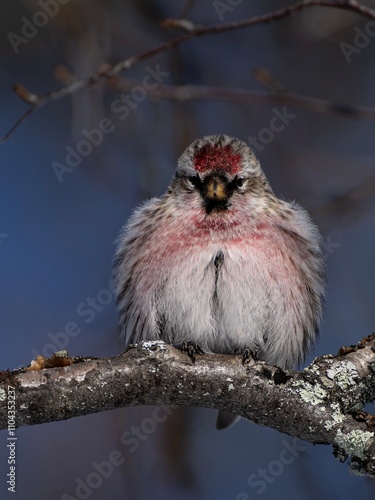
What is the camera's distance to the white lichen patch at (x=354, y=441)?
2533 mm

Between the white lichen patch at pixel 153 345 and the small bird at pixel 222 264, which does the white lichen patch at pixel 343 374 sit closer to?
the small bird at pixel 222 264

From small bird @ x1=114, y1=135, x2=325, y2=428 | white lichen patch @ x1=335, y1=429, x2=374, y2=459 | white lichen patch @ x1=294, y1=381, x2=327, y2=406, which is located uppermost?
small bird @ x1=114, y1=135, x2=325, y2=428

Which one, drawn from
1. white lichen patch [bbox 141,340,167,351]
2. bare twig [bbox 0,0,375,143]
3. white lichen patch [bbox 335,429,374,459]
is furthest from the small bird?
bare twig [bbox 0,0,375,143]

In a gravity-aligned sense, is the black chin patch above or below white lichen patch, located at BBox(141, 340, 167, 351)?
above

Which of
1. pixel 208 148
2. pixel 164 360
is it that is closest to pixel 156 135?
pixel 208 148

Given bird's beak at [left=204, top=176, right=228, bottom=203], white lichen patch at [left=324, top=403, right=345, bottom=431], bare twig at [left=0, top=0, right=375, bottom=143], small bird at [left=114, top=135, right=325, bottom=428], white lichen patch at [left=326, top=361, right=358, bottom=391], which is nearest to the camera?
bare twig at [left=0, top=0, right=375, bottom=143]

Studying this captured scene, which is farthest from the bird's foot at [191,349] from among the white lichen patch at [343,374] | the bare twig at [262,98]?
the bare twig at [262,98]

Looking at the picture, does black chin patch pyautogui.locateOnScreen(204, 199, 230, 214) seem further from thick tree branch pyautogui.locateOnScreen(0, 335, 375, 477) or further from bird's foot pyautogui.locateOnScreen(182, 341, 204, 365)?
thick tree branch pyautogui.locateOnScreen(0, 335, 375, 477)

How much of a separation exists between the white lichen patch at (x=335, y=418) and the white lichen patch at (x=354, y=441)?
5 cm

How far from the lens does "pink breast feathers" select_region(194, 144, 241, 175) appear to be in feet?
11.5

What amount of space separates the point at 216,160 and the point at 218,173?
0.07 m

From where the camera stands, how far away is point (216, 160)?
3.53 metres

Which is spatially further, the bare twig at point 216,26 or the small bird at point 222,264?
the small bird at point 222,264

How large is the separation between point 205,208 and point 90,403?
117 centimetres
